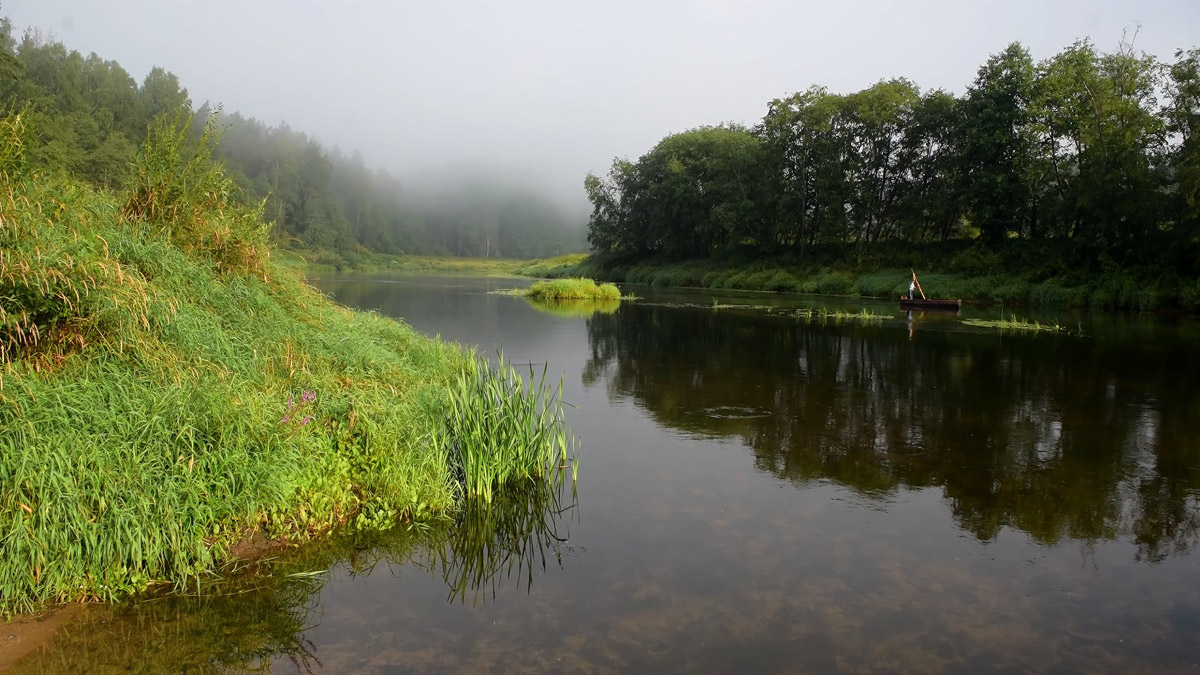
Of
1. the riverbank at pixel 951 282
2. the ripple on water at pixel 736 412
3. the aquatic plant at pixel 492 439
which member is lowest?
the ripple on water at pixel 736 412

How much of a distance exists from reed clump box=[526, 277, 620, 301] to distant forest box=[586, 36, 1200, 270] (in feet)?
78.7

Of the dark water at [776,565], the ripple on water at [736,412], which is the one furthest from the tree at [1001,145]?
the ripple on water at [736,412]

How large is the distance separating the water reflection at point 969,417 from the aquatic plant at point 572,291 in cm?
1755

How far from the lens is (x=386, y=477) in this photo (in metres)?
6.51

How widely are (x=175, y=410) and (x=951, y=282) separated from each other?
45.0m

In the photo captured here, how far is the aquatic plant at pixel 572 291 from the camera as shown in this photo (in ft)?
128

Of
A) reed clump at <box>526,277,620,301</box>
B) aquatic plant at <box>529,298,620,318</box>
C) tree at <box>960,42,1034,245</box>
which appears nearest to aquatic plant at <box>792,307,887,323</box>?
aquatic plant at <box>529,298,620,318</box>

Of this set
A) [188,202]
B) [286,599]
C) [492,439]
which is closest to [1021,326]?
[492,439]

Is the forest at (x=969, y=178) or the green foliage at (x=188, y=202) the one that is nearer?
the green foliage at (x=188, y=202)

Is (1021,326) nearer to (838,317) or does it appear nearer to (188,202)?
(838,317)

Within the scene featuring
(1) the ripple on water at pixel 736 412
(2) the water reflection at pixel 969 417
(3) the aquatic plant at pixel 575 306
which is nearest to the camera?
(2) the water reflection at pixel 969 417

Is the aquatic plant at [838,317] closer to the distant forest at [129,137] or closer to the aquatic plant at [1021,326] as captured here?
the aquatic plant at [1021,326]

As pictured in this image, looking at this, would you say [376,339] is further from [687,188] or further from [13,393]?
[687,188]

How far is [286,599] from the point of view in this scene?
16.6ft
